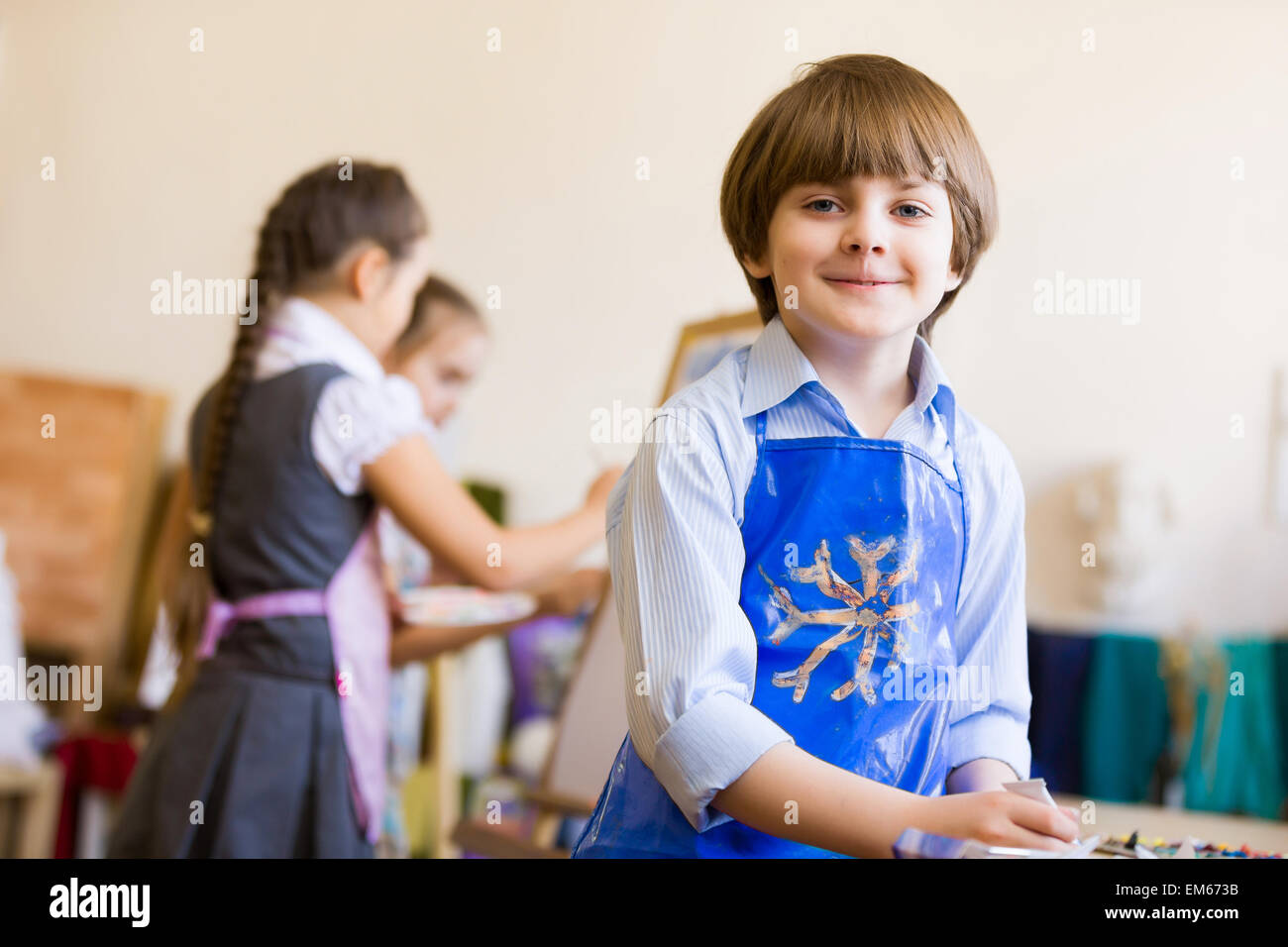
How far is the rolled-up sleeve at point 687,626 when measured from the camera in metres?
0.63

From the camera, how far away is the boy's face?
0.72 metres

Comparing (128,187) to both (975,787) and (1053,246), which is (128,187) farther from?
(975,787)

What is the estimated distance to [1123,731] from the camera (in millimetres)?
2418

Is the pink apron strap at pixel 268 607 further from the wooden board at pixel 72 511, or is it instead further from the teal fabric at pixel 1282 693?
the teal fabric at pixel 1282 693

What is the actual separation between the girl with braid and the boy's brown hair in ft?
1.62

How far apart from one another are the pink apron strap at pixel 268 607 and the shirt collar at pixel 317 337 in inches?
9.3

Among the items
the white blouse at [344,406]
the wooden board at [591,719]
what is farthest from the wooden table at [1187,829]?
the white blouse at [344,406]

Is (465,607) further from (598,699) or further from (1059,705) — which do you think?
(1059,705)

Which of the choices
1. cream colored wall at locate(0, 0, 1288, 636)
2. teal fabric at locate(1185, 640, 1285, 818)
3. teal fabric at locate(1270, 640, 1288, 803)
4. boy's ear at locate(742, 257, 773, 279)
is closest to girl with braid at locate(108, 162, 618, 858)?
boy's ear at locate(742, 257, 773, 279)

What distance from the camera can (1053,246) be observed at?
7.91ft

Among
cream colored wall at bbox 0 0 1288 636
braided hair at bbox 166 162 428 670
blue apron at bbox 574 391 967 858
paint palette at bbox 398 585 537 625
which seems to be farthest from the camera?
cream colored wall at bbox 0 0 1288 636

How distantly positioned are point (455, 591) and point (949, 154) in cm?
103

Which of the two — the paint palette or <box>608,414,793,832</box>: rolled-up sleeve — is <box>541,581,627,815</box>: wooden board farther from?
<box>608,414,793,832</box>: rolled-up sleeve

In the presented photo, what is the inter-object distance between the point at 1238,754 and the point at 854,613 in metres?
2.06
